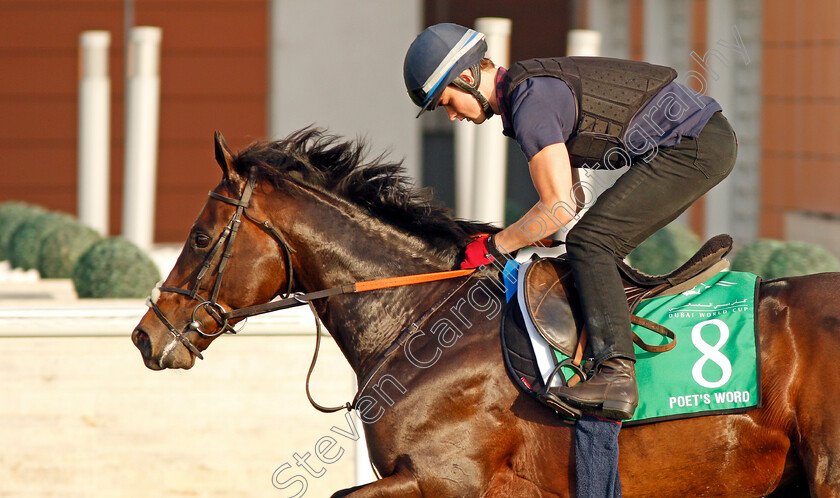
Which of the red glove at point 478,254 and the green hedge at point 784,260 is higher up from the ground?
the red glove at point 478,254

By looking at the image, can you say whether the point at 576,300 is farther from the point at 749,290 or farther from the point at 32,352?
the point at 32,352

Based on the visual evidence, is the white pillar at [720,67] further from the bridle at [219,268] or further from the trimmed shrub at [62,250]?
the bridle at [219,268]

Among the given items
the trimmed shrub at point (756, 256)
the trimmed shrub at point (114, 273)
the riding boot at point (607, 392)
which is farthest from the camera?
the trimmed shrub at point (114, 273)

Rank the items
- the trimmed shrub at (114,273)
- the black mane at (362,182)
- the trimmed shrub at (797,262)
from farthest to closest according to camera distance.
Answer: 1. the trimmed shrub at (114,273)
2. the trimmed shrub at (797,262)
3. the black mane at (362,182)

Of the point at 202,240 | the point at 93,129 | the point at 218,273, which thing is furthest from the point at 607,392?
the point at 93,129

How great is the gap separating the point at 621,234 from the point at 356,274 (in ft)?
2.97

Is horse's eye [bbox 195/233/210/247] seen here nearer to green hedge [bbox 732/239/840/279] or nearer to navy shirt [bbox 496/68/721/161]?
navy shirt [bbox 496/68/721/161]

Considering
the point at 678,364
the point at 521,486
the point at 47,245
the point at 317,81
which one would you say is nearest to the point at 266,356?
the point at 521,486

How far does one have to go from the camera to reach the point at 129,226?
828cm

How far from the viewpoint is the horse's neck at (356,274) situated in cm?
312

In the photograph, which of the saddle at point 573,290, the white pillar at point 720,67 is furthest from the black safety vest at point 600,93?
the white pillar at point 720,67

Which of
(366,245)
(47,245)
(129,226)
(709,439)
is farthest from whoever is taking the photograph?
(129,226)

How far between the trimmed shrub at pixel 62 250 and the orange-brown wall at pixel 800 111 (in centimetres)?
653

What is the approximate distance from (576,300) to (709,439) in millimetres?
590
